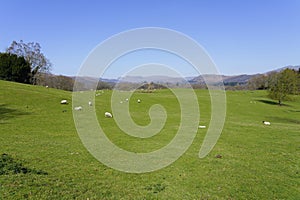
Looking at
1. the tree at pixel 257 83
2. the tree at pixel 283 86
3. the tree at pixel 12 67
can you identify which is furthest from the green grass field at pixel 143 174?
the tree at pixel 257 83

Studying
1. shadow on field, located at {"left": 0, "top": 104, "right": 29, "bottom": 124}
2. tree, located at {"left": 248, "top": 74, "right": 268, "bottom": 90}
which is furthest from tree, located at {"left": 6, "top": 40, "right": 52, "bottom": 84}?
tree, located at {"left": 248, "top": 74, "right": 268, "bottom": 90}

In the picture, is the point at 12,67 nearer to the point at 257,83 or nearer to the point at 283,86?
the point at 283,86

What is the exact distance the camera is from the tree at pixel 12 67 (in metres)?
61.6

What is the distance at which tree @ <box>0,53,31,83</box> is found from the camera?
61.6m

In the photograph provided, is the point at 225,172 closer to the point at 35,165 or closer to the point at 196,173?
the point at 196,173

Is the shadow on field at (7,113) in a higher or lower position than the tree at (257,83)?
lower

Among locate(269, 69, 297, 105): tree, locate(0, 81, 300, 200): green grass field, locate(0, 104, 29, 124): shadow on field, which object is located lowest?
locate(0, 81, 300, 200): green grass field

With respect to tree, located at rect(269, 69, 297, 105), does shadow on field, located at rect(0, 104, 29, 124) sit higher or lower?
lower

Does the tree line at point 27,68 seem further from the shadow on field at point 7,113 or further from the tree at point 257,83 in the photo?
the tree at point 257,83

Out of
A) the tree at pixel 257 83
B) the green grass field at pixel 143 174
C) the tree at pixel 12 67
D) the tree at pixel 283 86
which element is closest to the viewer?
the green grass field at pixel 143 174

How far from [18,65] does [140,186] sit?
6613 centimetres

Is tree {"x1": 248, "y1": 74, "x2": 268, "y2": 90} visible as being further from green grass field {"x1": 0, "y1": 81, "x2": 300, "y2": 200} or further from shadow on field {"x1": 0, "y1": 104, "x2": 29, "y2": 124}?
shadow on field {"x1": 0, "y1": 104, "x2": 29, "y2": 124}

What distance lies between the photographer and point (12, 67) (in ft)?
206

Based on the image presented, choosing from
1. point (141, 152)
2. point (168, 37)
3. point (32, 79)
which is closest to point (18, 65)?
point (32, 79)
